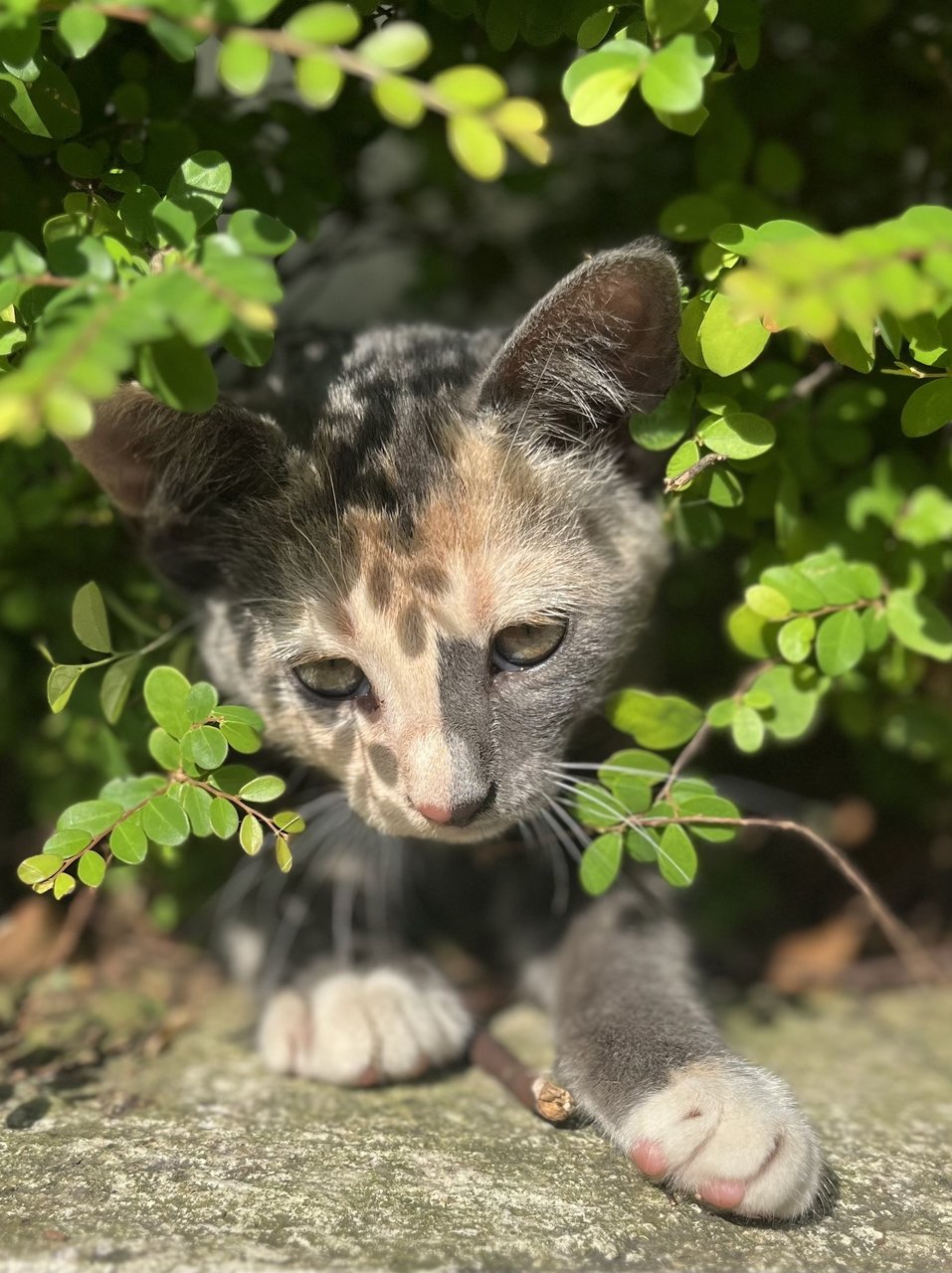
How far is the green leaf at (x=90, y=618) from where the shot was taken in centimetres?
132

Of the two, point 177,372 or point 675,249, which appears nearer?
point 177,372

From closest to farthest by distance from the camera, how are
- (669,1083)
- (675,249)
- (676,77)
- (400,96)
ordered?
1. (400,96)
2. (676,77)
3. (669,1083)
4. (675,249)

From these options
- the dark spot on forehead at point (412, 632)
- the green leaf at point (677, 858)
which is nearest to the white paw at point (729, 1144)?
the green leaf at point (677, 858)

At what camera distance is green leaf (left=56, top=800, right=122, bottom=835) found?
125 centimetres

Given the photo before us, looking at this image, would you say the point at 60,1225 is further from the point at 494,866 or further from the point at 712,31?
the point at 712,31

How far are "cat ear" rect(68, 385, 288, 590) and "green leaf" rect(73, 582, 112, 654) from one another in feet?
0.60

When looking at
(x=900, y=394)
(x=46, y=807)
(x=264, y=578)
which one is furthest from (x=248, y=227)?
(x=46, y=807)

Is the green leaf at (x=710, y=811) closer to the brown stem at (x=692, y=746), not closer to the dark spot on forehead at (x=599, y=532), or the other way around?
the brown stem at (x=692, y=746)

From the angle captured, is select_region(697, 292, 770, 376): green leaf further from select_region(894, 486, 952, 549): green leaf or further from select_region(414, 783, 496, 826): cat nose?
select_region(414, 783, 496, 826): cat nose

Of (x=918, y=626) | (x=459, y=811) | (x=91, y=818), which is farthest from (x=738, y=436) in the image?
(x=91, y=818)

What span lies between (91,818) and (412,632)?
0.43 meters

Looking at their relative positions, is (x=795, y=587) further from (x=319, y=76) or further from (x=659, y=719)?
(x=319, y=76)

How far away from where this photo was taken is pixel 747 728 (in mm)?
1409

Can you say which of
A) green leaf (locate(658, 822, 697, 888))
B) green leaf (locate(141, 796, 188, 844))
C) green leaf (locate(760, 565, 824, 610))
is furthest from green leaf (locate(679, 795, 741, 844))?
green leaf (locate(141, 796, 188, 844))
